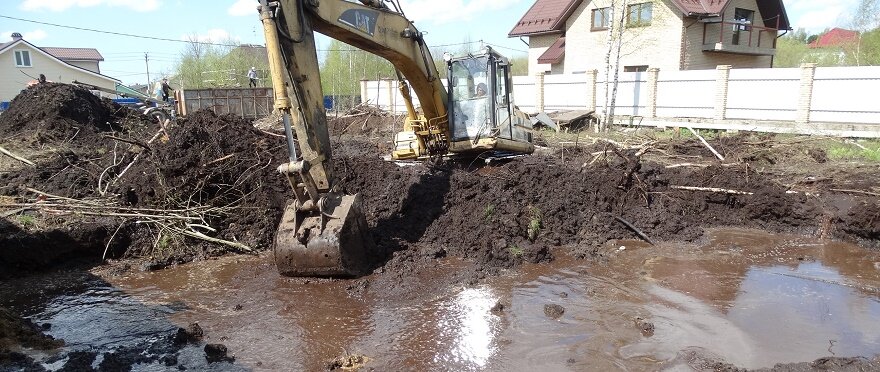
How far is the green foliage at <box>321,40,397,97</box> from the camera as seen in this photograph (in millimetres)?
39062

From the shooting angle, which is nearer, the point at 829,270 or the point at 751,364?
the point at 751,364

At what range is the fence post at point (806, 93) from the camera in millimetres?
15930

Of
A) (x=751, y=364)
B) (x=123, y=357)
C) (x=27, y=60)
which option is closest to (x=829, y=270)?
(x=751, y=364)

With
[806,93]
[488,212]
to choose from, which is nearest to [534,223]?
[488,212]

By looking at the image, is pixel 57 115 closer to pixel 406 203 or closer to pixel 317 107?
pixel 406 203

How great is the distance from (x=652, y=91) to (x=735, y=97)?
2775mm

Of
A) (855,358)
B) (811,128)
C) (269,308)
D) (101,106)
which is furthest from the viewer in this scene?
(811,128)

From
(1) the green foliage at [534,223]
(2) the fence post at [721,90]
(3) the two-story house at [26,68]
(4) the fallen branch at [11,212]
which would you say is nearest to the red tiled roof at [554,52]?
(2) the fence post at [721,90]

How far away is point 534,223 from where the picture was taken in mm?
7715

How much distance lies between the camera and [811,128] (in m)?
15.9

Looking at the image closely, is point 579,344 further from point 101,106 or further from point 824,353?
point 101,106

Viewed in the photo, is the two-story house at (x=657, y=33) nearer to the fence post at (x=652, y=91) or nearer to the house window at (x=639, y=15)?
the house window at (x=639, y=15)

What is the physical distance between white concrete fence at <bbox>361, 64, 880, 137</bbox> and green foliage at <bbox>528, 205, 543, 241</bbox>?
11.2 metres

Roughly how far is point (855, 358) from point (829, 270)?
8.96ft
